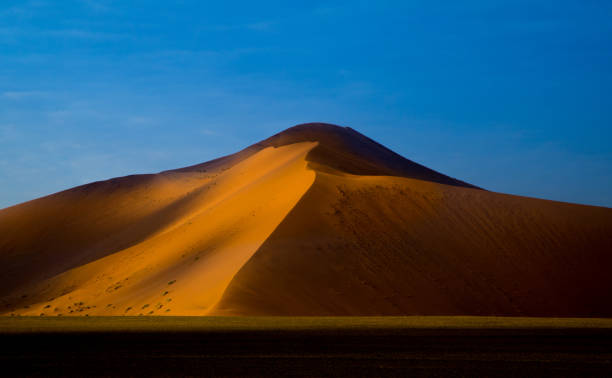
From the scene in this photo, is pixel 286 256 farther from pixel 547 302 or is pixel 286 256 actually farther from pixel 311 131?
pixel 311 131

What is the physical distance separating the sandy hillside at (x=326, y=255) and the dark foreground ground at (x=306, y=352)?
11.4 metres

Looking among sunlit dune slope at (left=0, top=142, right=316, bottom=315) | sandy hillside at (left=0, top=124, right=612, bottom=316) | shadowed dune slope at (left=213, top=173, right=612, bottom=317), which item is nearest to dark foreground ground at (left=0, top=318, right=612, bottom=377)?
sandy hillside at (left=0, top=124, right=612, bottom=316)

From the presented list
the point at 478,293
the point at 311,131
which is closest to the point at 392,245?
the point at 478,293

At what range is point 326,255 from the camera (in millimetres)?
35312

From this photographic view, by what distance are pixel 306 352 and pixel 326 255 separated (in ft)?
72.2

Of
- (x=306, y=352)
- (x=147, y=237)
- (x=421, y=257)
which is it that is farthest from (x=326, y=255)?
(x=147, y=237)

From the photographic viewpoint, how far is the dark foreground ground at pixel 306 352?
10.9 m

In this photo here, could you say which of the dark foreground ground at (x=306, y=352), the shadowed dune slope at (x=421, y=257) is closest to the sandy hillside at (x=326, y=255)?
the shadowed dune slope at (x=421, y=257)

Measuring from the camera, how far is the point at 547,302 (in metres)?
36.1

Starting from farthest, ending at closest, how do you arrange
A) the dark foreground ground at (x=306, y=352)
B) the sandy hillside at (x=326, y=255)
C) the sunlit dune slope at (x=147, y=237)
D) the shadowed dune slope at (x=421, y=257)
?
the sunlit dune slope at (x=147, y=237), the sandy hillside at (x=326, y=255), the shadowed dune slope at (x=421, y=257), the dark foreground ground at (x=306, y=352)

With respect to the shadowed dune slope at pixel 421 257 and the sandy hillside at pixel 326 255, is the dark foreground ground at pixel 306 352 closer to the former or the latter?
the sandy hillside at pixel 326 255

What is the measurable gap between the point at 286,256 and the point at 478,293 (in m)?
10.9

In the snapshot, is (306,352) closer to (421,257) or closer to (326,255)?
(326,255)

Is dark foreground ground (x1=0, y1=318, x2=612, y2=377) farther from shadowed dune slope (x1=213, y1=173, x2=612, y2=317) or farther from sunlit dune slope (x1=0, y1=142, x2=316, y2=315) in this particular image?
sunlit dune slope (x1=0, y1=142, x2=316, y2=315)
